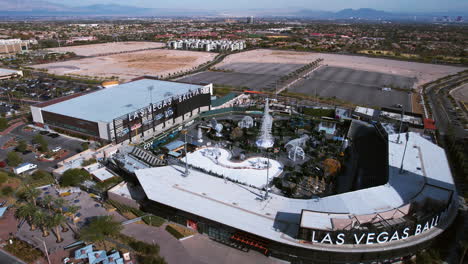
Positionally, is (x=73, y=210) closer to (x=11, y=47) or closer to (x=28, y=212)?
(x=28, y=212)

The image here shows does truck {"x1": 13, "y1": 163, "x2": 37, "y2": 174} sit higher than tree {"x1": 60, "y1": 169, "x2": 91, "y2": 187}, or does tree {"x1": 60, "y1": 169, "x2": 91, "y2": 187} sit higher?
tree {"x1": 60, "y1": 169, "x2": 91, "y2": 187}

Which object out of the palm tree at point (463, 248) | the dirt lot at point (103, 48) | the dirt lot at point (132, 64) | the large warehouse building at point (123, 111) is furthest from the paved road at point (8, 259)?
the dirt lot at point (103, 48)

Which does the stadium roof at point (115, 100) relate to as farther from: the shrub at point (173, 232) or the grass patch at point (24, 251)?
the shrub at point (173, 232)

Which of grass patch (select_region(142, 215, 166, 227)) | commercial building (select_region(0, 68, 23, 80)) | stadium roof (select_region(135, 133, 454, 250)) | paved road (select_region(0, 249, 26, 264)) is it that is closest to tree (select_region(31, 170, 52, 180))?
paved road (select_region(0, 249, 26, 264))

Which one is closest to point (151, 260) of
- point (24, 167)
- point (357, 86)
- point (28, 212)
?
point (28, 212)

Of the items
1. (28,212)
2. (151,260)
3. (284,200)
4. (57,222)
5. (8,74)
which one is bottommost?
(8,74)

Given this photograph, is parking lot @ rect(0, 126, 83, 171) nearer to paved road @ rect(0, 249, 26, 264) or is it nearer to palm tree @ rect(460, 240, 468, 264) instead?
paved road @ rect(0, 249, 26, 264)
